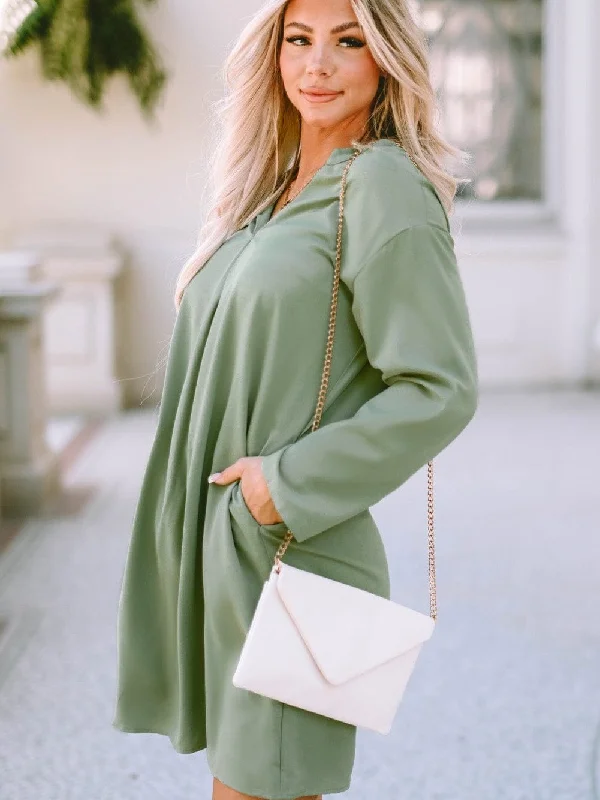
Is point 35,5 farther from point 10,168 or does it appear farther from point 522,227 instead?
point 522,227

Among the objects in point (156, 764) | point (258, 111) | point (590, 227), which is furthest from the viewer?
point (590, 227)

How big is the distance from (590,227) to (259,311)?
315 inches

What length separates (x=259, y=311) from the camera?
5.36 feet

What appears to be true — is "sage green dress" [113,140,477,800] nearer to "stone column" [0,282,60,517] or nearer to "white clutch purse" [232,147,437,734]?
"white clutch purse" [232,147,437,734]

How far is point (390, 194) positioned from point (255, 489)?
0.42m

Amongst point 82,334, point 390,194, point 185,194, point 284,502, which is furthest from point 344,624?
point 185,194

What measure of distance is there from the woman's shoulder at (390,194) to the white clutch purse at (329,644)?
0.09ft

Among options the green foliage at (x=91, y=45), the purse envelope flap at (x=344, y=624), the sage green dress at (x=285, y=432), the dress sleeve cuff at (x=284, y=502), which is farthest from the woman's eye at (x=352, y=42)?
the green foliage at (x=91, y=45)

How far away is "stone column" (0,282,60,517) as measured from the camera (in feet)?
18.6

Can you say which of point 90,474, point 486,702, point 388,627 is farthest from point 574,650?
point 90,474

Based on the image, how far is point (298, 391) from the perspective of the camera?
165 centimetres

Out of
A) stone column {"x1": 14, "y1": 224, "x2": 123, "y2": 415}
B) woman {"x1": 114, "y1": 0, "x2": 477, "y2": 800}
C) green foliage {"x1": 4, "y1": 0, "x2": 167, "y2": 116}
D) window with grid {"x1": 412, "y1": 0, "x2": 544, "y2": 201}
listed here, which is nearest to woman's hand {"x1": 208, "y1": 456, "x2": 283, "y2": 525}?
woman {"x1": 114, "y1": 0, "x2": 477, "y2": 800}

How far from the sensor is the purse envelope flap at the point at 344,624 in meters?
1.60

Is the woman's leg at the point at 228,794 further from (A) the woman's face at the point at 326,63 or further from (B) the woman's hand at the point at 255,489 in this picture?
(A) the woman's face at the point at 326,63
